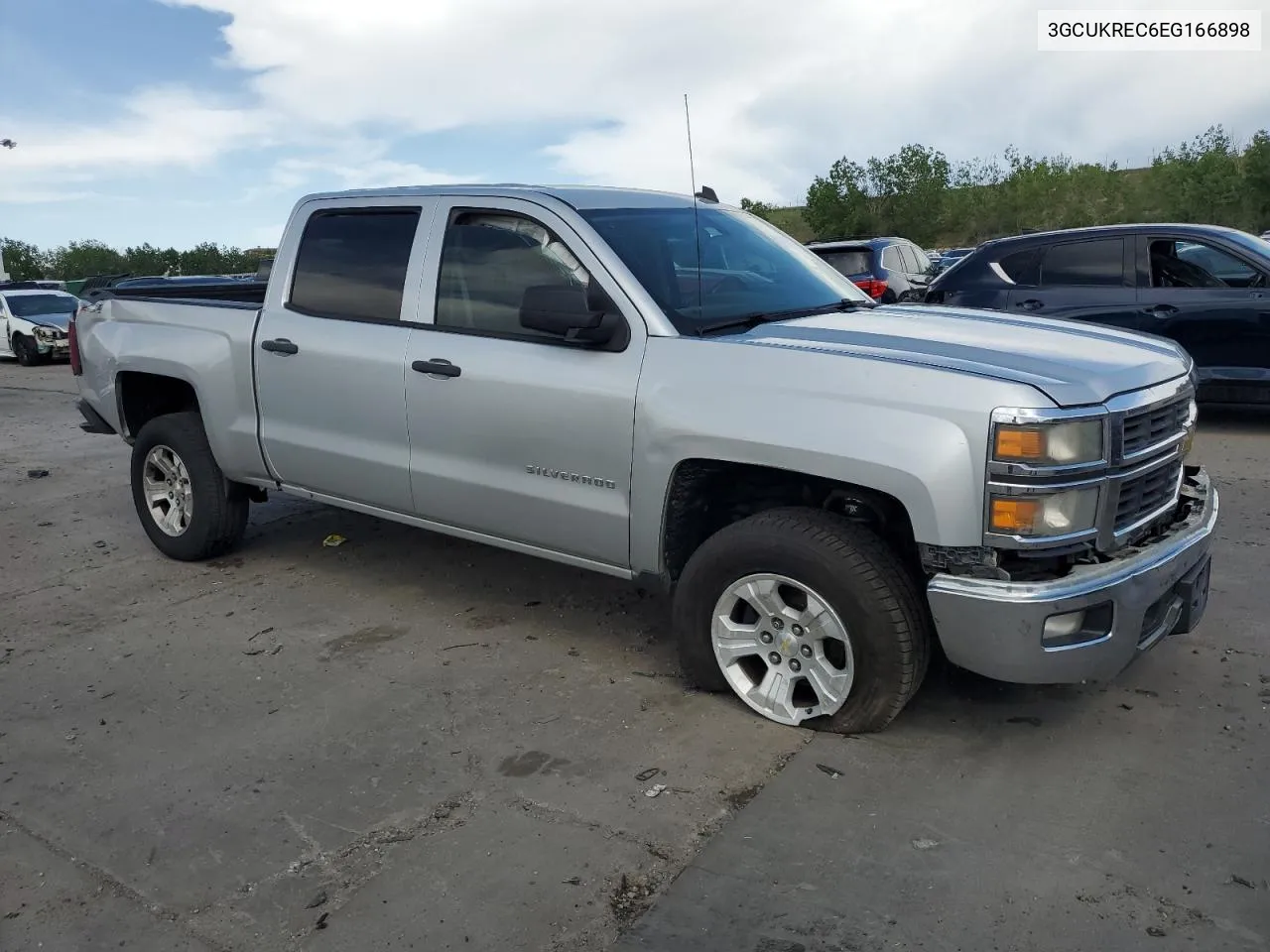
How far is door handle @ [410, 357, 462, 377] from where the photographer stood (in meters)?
4.45

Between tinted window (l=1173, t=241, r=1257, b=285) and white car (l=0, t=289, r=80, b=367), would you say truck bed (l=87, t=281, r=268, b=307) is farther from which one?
white car (l=0, t=289, r=80, b=367)

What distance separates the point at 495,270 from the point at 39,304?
67.9ft

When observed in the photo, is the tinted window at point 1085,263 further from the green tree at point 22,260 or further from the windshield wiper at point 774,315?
the green tree at point 22,260

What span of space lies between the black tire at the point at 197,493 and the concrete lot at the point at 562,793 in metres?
0.64

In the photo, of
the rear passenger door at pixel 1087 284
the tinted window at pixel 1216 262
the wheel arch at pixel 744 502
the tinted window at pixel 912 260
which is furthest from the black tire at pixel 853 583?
the tinted window at pixel 912 260

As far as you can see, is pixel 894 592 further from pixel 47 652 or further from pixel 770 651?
pixel 47 652

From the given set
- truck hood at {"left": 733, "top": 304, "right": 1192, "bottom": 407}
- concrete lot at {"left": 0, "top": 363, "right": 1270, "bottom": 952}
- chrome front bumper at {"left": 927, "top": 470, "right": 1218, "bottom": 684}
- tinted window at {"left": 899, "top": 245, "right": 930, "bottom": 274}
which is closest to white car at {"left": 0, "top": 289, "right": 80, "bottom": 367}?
tinted window at {"left": 899, "top": 245, "right": 930, "bottom": 274}

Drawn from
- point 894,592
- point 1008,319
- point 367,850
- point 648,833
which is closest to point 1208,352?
point 1008,319

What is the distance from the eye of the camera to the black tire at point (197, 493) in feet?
18.9

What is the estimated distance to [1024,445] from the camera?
3.15m

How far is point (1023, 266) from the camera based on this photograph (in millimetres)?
9289

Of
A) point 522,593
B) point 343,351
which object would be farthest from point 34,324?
point 522,593

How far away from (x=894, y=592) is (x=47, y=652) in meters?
3.72

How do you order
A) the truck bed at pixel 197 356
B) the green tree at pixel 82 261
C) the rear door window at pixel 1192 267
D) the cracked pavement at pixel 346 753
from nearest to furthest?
1. the cracked pavement at pixel 346 753
2. the truck bed at pixel 197 356
3. the rear door window at pixel 1192 267
4. the green tree at pixel 82 261
